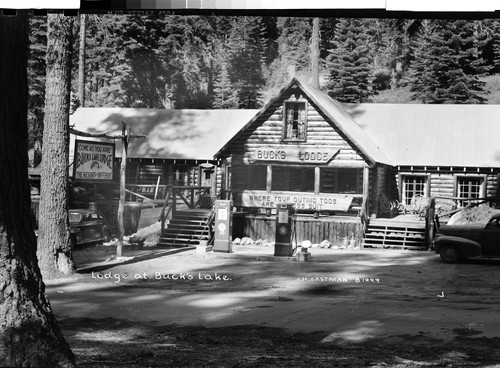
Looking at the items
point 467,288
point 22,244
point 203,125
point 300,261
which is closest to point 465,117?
point 467,288

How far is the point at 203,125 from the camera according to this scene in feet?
32.3

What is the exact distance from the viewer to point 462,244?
28.3ft

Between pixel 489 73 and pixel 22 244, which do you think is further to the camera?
pixel 489 73

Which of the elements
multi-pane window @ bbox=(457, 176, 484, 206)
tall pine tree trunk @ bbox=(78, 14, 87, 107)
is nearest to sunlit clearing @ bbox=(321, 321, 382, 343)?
multi-pane window @ bbox=(457, 176, 484, 206)

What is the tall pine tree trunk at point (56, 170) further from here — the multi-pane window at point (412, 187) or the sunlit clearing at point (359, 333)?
the multi-pane window at point (412, 187)

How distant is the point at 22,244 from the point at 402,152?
544 cm

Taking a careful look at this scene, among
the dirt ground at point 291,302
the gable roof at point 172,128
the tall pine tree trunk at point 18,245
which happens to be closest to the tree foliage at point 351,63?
the gable roof at point 172,128

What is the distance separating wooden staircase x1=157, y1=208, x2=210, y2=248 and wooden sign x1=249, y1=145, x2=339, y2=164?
3.46ft

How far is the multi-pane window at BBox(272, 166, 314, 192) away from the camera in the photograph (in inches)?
373

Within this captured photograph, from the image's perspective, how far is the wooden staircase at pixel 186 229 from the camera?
989cm

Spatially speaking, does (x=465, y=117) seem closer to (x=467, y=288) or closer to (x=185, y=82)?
(x=467, y=288)

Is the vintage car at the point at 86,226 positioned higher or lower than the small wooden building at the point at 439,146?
lower

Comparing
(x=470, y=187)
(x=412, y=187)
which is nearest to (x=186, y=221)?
(x=412, y=187)

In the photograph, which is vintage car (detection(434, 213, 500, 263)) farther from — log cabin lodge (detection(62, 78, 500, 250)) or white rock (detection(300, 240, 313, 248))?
white rock (detection(300, 240, 313, 248))
